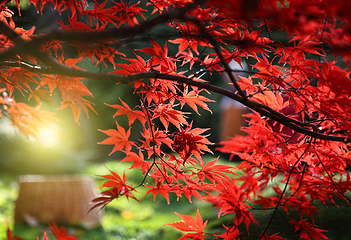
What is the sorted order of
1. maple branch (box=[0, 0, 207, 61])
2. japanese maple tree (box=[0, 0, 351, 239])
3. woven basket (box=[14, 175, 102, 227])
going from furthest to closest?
woven basket (box=[14, 175, 102, 227])
japanese maple tree (box=[0, 0, 351, 239])
maple branch (box=[0, 0, 207, 61])

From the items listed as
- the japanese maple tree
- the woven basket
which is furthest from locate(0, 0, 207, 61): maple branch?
the woven basket

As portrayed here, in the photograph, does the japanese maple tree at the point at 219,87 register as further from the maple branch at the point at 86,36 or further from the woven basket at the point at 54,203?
the woven basket at the point at 54,203

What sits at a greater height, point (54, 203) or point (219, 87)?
point (219, 87)

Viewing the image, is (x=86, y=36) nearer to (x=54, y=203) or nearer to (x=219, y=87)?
(x=219, y=87)

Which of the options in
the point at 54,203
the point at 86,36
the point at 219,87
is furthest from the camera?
the point at 54,203

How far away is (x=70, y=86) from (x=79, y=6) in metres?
0.34

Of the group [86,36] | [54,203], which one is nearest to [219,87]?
[86,36]

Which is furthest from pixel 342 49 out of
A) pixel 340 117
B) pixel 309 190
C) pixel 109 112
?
pixel 109 112

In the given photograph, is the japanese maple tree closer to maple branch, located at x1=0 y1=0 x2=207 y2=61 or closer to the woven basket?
maple branch, located at x1=0 y1=0 x2=207 y2=61

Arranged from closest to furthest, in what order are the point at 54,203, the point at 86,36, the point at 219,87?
the point at 86,36, the point at 219,87, the point at 54,203

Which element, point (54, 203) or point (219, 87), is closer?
point (219, 87)

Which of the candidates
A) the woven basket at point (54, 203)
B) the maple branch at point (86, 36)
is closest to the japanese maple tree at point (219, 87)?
the maple branch at point (86, 36)

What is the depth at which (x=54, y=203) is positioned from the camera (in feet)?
8.11

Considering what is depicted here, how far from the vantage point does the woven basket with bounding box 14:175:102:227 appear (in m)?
2.39
